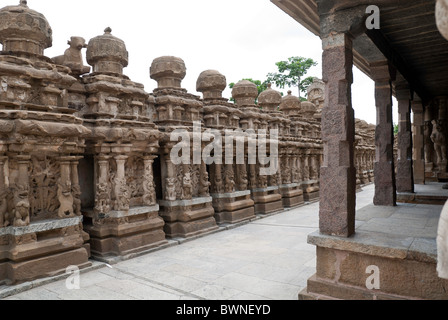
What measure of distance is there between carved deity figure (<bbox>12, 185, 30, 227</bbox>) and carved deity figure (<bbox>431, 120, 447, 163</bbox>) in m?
12.7

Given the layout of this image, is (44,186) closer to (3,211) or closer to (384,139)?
(3,211)

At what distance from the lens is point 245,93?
10.8m

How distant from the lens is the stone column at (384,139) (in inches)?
243

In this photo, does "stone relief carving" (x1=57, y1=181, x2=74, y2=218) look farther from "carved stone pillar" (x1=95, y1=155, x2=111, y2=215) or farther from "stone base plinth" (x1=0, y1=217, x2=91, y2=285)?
"carved stone pillar" (x1=95, y1=155, x2=111, y2=215)

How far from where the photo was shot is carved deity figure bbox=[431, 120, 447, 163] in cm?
1155

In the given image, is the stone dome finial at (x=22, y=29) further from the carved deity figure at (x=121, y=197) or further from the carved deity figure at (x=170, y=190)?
the carved deity figure at (x=170, y=190)

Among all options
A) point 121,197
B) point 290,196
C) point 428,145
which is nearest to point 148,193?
point 121,197

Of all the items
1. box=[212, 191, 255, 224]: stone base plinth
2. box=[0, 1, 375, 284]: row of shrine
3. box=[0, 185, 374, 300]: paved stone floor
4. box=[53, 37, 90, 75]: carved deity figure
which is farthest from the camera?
box=[212, 191, 255, 224]: stone base plinth

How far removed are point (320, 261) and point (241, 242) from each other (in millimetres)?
3192

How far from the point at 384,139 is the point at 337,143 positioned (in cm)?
311

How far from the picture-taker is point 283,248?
6309mm

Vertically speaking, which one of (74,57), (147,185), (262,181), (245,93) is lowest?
(262,181)

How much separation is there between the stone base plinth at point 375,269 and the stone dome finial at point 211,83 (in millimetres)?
6186

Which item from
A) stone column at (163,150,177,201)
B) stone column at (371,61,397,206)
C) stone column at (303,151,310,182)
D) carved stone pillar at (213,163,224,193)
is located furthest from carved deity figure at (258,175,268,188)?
stone column at (371,61,397,206)
